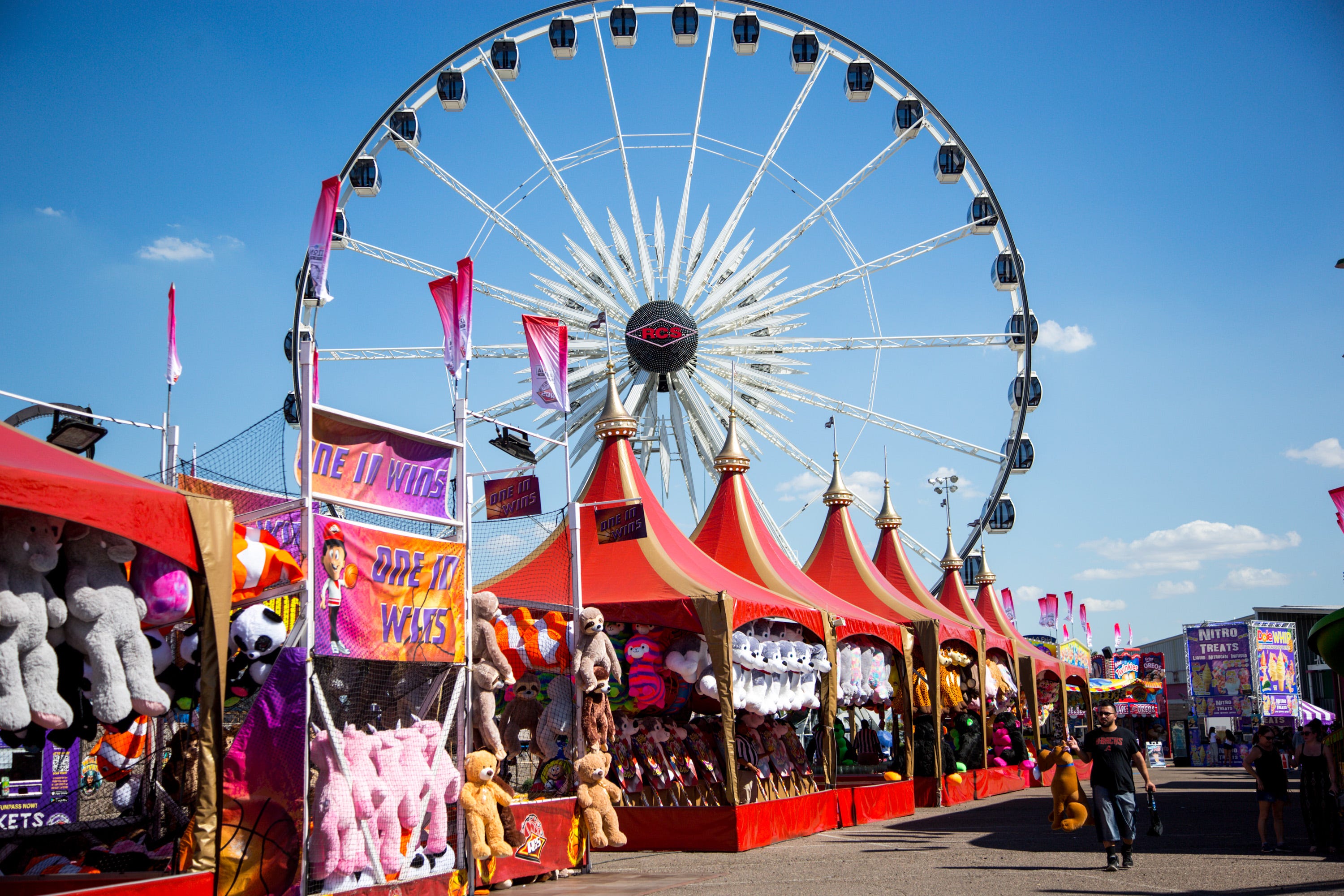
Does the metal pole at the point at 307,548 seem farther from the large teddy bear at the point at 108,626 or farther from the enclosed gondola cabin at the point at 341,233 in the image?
the enclosed gondola cabin at the point at 341,233

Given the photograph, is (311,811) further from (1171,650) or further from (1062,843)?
(1171,650)

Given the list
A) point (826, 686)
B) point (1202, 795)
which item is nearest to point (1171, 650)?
point (1202, 795)

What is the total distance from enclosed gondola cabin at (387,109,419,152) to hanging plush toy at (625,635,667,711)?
1030 cm

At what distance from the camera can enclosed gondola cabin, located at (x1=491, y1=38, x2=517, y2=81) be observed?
768 inches

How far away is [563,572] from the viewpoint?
12.2 metres

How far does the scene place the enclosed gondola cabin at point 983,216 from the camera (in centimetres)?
2047

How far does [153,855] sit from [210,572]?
2663 millimetres

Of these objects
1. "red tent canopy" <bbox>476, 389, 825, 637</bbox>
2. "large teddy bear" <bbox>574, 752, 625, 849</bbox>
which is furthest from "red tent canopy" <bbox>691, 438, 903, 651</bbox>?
"large teddy bear" <bbox>574, 752, 625, 849</bbox>

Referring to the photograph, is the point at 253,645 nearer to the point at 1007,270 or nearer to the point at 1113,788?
the point at 1113,788

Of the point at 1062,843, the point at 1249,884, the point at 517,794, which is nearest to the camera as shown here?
the point at 1249,884

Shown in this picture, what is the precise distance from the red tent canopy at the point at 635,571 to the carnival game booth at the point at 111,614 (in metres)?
4.93

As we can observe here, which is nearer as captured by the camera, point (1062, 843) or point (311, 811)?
point (311, 811)

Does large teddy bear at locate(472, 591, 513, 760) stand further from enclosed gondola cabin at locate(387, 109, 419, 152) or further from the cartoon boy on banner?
enclosed gondola cabin at locate(387, 109, 419, 152)

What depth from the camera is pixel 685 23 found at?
64.8 ft
